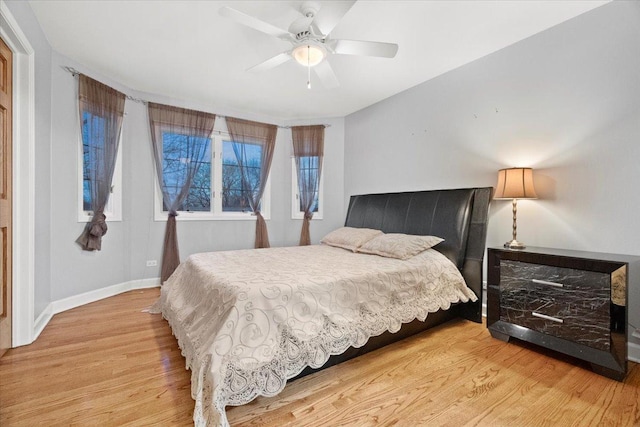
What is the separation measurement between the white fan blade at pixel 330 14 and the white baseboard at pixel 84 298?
316 cm

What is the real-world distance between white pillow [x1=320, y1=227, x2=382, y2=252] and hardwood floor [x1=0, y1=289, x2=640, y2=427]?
3.58 feet

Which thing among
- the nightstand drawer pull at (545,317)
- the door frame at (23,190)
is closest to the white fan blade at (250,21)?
the door frame at (23,190)

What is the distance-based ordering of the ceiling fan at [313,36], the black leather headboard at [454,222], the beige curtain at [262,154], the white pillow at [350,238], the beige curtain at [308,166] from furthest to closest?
the beige curtain at [308,166] → the beige curtain at [262,154] → the white pillow at [350,238] → the black leather headboard at [454,222] → the ceiling fan at [313,36]

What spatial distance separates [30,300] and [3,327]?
24 centimetres

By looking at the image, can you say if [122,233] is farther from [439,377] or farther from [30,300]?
[439,377]

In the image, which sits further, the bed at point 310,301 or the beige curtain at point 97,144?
the beige curtain at point 97,144

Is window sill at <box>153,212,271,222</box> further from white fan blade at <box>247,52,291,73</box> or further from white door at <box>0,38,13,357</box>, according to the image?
white fan blade at <box>247,52,291,73</box>

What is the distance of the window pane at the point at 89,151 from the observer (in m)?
3.03

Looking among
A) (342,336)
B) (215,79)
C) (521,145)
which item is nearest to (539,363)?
(342,336)

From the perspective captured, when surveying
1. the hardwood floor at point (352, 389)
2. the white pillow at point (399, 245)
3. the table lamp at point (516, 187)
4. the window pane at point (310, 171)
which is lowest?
the hardwood floor at point (352, 389)

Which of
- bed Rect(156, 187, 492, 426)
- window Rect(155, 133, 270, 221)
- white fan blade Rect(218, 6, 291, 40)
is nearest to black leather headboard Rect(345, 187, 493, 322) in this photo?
bed Rect(156, 187, 492, 426)

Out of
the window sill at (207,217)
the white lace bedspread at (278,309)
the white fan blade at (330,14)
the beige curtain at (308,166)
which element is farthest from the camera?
the beige curtain at (308,166)

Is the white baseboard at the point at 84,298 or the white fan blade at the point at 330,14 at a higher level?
the white fan blade at the point at 330,14

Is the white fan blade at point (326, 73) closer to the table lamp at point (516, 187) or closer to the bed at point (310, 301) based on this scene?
the bed at point (310, 301)
